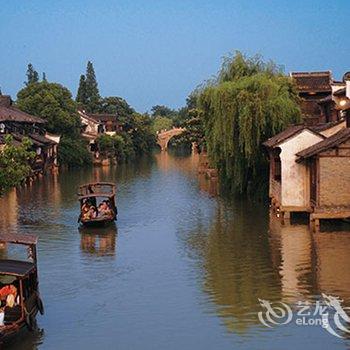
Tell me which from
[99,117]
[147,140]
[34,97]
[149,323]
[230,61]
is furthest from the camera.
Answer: [147,140]

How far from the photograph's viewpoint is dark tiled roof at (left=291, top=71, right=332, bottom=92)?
4975cm

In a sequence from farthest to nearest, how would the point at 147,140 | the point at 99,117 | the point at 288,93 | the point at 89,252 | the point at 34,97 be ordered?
the point at 147,140, the point at 99,117, the point at 34,97, the point at 288,93, the point at 89,252

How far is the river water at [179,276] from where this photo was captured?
50.5 feet

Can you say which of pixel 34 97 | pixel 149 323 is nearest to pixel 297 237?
pixel 149 323

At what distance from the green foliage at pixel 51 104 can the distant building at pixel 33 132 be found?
5.97 ft

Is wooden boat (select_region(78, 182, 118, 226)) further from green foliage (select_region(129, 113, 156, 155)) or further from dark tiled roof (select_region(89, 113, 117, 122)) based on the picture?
green foliage (select_region(129, 113, 156, 155))

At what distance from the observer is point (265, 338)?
15039 mm

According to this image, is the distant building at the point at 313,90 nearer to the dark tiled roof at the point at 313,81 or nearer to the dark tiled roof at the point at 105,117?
the dark tiled roof at the point at 313,81

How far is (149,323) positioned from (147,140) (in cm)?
9481

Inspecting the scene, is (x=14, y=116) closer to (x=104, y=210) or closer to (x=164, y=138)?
(x=104, y=210)

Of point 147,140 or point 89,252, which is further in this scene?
point 147,140

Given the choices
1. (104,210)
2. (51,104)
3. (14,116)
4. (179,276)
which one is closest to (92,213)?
(104,210)

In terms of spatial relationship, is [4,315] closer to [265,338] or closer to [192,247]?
[265,338]

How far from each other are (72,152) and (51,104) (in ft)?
18.4
